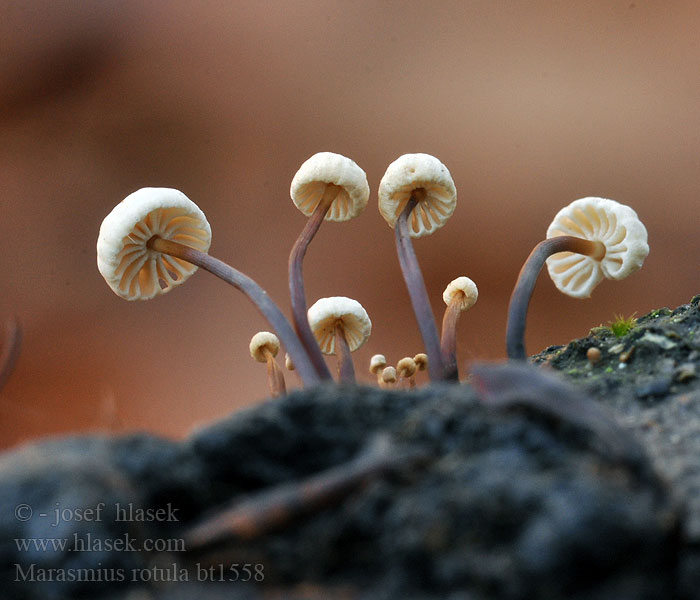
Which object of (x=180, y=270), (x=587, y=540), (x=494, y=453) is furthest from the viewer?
(x=180, y=270)

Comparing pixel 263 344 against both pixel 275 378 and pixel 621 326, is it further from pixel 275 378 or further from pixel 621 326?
pixel 621 326

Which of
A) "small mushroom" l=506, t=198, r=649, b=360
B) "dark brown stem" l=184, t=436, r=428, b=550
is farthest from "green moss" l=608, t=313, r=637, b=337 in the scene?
"dark brown stem" l=184, t=436, r=428, b=550

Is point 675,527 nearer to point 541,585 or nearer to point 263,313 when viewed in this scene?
point 541,585

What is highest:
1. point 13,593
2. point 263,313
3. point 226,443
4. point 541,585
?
point 263,313

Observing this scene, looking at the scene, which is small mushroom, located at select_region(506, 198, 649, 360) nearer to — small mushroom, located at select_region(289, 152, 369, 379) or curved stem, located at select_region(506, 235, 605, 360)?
curved stem, located at select_region(506, 235, 605, 360)

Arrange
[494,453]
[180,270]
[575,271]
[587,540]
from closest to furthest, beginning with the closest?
[587,540]
[494,453]
[180,270]
[575,271]

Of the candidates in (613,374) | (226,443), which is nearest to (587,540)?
(226,443)
